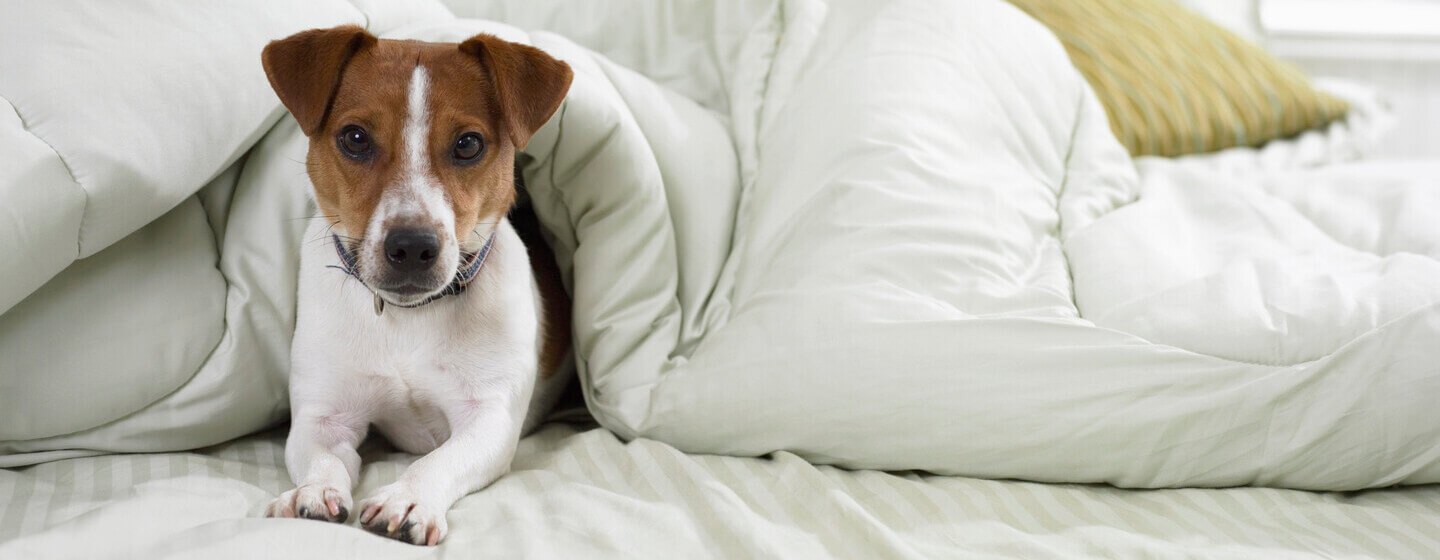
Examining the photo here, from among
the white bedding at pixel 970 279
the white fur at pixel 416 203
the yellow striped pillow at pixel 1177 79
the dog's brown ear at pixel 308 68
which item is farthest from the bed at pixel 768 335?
the yellow striped pillow at pixel 1177 79

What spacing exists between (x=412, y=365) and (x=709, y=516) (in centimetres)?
49

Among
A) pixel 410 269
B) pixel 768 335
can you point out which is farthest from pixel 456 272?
pixel 768 335

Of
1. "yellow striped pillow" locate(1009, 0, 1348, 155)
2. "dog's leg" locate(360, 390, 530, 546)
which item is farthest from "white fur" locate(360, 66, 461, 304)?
"yellow striped pillow" locate(1009, 0, 1348, 155)

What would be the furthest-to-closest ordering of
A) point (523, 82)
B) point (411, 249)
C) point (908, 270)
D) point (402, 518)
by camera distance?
point (908, 270) → point (523, 82) → point (411, 249) → point (402, 518)

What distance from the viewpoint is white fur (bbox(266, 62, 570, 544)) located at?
1.35 meters

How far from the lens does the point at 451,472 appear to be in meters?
1.23

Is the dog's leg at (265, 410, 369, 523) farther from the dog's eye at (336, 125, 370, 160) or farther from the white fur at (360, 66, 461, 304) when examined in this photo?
the dog's eye at (336, 125, 370, 160)

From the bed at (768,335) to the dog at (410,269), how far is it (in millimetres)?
67

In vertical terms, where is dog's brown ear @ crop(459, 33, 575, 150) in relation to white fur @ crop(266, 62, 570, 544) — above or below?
above

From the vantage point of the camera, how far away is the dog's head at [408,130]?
124cm

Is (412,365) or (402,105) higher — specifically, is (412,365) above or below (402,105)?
below

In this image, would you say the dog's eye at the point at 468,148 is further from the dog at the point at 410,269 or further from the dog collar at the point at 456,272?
the dog collar at the point at 456,272

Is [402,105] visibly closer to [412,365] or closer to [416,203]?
[416,203]

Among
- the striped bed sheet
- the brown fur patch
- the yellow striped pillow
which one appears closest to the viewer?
the striped bed sheet
